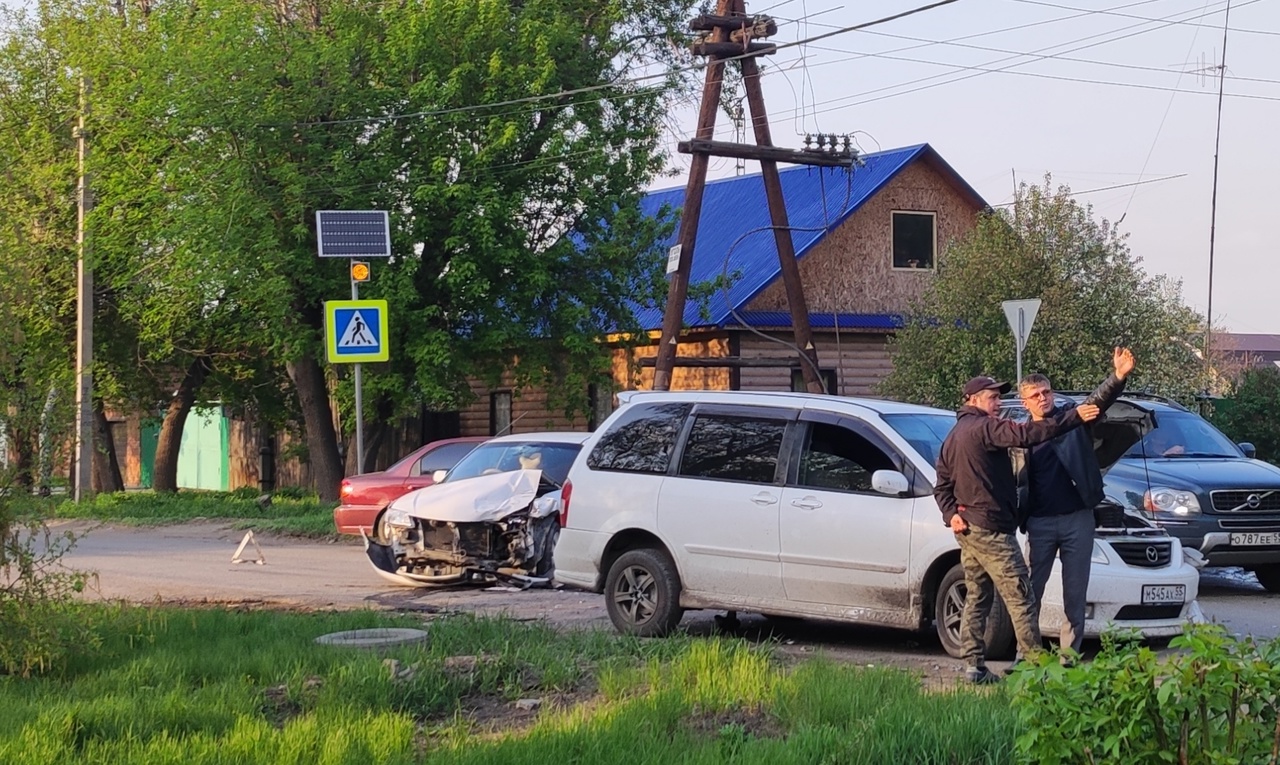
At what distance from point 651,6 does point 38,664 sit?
75.1ft

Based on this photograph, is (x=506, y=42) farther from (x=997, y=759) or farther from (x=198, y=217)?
(x=997, y=759)

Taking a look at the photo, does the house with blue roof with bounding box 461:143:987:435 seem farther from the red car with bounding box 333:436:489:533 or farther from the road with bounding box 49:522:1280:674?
the road with bounding box 49:522:1280:674

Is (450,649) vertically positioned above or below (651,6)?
below

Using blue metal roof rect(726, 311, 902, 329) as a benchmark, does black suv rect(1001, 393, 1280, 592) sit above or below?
below

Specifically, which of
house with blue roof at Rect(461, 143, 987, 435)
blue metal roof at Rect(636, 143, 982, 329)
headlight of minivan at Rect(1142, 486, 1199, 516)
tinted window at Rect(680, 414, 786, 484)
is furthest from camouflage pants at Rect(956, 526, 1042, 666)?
house with blue roof at Rect(461, 143, 987, 435)

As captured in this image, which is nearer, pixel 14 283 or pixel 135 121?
pixel 14 283

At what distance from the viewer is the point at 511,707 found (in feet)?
25.9

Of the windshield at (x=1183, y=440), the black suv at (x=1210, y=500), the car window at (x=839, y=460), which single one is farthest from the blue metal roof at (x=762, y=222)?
the car window at (x=839, y=460)

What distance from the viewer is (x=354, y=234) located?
19.9 metres

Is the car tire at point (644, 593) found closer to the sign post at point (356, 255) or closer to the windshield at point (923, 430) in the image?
the windshield at point (923, 430)

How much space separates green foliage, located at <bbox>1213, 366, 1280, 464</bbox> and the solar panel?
13121 millimetres

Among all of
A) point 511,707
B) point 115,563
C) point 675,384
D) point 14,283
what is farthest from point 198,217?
point 511,707

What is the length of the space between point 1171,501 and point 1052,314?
7383mm

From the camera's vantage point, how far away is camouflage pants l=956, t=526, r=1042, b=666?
856 cm
